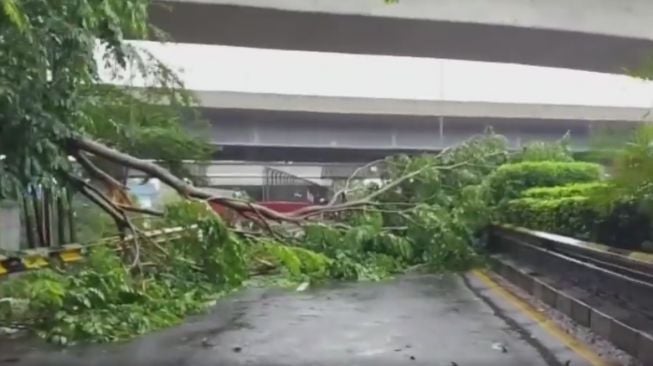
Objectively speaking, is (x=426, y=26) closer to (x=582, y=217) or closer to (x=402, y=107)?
(x=582, y=217)

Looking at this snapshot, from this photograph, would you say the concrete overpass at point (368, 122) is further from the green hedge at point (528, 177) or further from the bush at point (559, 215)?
the bush at point (559, 215)

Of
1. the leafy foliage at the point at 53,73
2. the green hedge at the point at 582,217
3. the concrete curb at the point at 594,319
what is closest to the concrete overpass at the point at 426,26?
the leafy foliage at the point at 53,73

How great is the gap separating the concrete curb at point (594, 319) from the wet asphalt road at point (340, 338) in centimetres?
39

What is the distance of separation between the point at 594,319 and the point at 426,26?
6.56 m

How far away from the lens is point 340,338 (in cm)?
774

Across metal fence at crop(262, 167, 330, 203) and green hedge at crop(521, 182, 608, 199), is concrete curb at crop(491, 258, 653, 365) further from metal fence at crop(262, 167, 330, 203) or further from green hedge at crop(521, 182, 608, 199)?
metal fence at crop(262, 167, 330, 203)

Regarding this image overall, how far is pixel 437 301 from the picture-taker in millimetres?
10367

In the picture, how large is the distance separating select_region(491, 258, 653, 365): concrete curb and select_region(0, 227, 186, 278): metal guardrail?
4278 millimetres

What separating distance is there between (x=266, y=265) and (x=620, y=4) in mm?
6653

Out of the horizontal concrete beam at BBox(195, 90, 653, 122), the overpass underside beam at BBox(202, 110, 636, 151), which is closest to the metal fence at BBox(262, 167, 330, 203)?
the overpass underside beam at BBox(202, 110, 636, 151)

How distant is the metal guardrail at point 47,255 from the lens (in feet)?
36.8

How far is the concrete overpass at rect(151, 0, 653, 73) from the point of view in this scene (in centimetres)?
1211

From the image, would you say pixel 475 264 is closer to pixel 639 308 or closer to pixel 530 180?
pixel 530 180

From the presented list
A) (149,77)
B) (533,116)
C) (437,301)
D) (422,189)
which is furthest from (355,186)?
(533,116)
